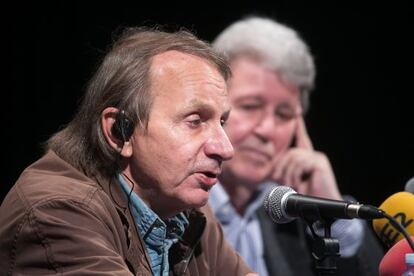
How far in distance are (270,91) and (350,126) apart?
2.50 ft

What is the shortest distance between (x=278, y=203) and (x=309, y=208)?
10 cm

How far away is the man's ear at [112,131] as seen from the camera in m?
2.29

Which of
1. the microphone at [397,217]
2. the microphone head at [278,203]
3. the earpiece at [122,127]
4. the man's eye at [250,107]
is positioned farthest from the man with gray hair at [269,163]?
the microphone head at [278,203]

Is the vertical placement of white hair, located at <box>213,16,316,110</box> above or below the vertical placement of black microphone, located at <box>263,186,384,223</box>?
below

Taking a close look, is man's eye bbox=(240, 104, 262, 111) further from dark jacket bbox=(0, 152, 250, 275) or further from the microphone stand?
the microphone stand

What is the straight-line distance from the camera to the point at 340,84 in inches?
176

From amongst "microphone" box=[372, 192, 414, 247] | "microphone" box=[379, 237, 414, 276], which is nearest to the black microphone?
"microphone" box=[379, 237, 414, 276]

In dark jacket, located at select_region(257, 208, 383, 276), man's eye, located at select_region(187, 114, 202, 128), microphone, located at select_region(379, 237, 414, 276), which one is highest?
man's eye, located at select_region(187, 114, 202, 128)

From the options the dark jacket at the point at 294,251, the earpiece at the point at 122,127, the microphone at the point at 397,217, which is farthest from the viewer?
the dark jacket at the point at 294,251

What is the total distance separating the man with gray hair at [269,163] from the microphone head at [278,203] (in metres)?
1.79

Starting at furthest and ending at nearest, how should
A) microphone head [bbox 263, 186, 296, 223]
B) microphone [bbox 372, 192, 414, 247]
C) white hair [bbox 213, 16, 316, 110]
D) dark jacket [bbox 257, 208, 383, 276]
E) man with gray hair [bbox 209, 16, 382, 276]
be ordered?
white hair [bbox 213, 16, 316, 110] < man with gray hair [bbox 209, 16, 382, 276] < dark jacket [bbox 257, 208, 383, 276] < microphone [bbox 372, 192, 414, 247] < microphone head [bbox 263, 186, 296, 223]

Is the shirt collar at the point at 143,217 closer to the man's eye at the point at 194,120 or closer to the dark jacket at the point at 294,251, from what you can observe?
the man's eye at the point at 194,120

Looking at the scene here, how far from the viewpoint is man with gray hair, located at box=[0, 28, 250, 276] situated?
2127mm

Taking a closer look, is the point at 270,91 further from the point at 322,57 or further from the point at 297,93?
the point at 322,57
